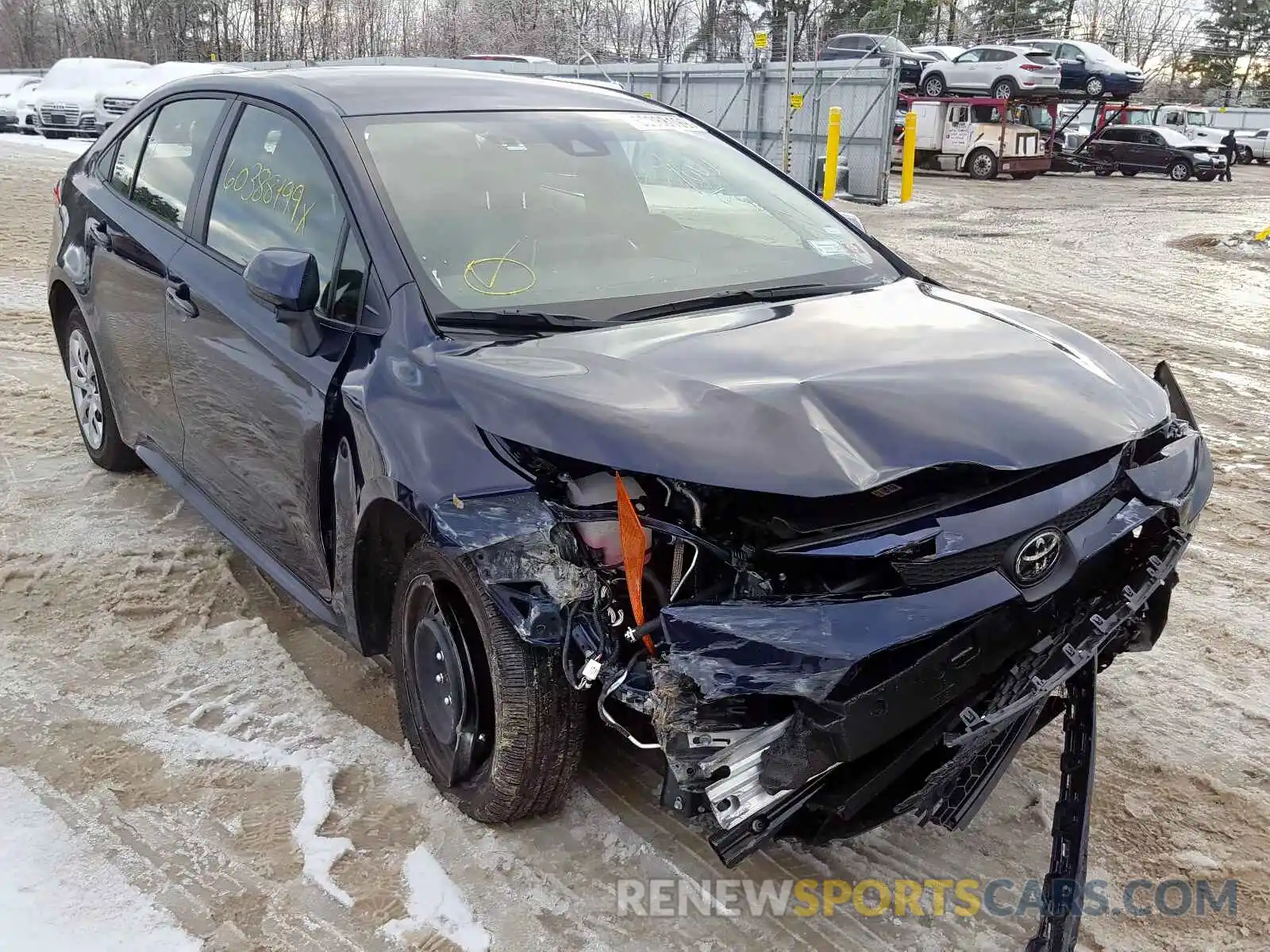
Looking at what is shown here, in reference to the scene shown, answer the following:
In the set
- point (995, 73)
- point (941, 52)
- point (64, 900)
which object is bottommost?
point (64, 900)

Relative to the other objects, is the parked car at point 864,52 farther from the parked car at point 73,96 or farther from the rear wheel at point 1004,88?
the parked car at point 73,96

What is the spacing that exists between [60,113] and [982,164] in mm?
18880

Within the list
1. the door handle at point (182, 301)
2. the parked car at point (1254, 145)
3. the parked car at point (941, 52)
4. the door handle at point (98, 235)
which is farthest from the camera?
the parked car at point (1254, 145)

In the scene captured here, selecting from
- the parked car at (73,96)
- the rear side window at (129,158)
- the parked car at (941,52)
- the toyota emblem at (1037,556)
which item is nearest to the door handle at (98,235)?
the rear side window at (129,158)

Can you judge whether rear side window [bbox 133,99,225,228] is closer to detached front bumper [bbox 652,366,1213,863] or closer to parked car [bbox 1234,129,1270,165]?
detached front bumper [bbox 652,366,1213,863]

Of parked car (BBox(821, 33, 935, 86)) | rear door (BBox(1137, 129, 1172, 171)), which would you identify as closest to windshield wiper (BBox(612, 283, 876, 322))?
parked car (BBox(821, 33, 935, 86))

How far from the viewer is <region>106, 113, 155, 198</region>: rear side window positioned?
4.39 m

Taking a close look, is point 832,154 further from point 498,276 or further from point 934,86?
point 498,276

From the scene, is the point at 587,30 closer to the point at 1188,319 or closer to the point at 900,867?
the point at 1188,319

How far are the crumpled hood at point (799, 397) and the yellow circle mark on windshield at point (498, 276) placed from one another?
289 mm

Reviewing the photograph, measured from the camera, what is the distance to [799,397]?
2.36 m

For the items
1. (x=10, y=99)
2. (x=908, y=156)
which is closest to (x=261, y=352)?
(x=908, y=156)

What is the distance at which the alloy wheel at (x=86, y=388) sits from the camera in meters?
4.84

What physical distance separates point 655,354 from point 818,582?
699mm
